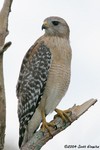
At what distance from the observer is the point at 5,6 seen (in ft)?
32.2

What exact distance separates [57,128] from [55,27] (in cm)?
245

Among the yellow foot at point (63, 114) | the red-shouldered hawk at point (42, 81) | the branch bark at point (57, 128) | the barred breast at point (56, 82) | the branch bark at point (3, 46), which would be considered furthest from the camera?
the barred breast at point (56, 82)

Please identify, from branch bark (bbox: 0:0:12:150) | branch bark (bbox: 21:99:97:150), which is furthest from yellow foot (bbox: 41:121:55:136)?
branch bark (bbox: 0:0:12:150)

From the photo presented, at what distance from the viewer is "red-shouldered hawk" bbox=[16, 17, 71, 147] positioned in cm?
1077

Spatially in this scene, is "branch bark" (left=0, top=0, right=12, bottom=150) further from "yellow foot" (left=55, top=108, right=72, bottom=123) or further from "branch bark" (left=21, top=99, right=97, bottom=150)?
"yellow foot" (left=55, top=108, right=72, bottom=123)

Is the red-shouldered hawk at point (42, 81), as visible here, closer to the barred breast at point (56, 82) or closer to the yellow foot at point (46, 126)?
the barred breast at point (56, 82)

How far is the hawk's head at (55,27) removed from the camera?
1156 centimetres

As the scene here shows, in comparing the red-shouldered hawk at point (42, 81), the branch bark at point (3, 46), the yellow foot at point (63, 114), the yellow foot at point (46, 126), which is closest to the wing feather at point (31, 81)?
the red-shouldered hawk at point (42, 81)

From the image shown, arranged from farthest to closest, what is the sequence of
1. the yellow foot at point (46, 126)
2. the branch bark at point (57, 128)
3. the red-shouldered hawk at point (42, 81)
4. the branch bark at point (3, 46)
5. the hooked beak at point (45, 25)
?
the hooked beak at point (45, 25)
the red-shouldered hawk at point (42, 81)
the yellow foot at point (46, 126)
the branch bark at point (57, 128)
the branch bark at point (3, 46)

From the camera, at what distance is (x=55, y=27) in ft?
38.2

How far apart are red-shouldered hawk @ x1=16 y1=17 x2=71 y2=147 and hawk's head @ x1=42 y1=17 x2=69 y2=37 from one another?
11.1 inches

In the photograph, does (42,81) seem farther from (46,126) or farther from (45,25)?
(45,25)

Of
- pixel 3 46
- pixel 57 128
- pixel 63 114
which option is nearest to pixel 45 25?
pixel 63 114

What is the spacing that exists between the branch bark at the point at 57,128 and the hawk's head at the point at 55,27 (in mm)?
1901
